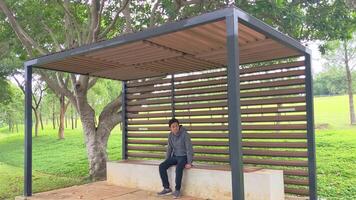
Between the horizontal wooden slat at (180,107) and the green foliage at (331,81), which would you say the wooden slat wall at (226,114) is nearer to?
the horizontal wooden slat at (180,107)

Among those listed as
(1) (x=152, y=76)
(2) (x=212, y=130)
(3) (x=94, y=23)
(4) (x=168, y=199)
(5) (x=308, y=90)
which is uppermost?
(3) (x=94, y=23)

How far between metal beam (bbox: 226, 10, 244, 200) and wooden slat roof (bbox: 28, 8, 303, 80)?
24cm

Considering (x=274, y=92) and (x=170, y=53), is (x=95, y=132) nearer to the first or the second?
(x=170, y=53)

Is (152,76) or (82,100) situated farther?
(82,100)

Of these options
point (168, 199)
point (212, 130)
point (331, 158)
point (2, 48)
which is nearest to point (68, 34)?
point (2, 48)

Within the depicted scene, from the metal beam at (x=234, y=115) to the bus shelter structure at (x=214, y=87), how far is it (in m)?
0.01

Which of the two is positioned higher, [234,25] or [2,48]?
[2,48]

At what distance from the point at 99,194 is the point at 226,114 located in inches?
114

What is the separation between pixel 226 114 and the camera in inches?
303

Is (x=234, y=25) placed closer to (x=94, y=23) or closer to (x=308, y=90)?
(x=308, y=90)

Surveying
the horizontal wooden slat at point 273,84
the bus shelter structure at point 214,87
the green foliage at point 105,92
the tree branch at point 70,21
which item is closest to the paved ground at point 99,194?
the bus shelter structure at point 214,87

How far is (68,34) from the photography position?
11.7 metres

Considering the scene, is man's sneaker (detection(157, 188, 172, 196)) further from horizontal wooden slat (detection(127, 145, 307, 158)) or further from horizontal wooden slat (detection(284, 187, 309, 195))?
horizontal wooden slat (detection(284, 187, 309, 195))

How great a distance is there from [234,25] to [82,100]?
7.29 meters
